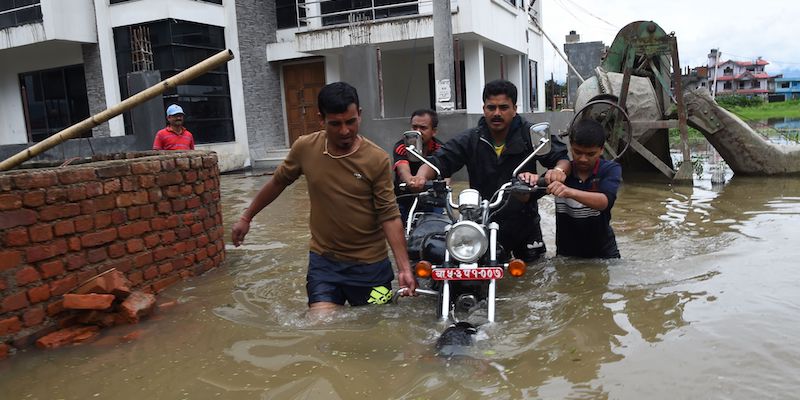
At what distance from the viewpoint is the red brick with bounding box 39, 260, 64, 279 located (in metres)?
3.51

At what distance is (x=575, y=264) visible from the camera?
4.46 m

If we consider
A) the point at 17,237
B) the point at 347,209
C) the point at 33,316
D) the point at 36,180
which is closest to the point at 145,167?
the point at 36,180

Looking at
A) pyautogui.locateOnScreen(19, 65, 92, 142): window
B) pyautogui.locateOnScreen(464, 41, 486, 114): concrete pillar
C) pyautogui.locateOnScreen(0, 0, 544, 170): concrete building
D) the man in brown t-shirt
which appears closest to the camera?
the man in brown t-shirt

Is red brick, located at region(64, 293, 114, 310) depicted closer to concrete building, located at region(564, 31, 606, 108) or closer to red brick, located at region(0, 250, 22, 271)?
red brick, located at region(0, 250, 22, 271)

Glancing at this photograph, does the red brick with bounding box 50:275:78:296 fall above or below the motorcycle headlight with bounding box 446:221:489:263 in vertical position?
below

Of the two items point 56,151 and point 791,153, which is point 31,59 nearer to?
point 56,151

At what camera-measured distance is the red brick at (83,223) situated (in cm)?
374

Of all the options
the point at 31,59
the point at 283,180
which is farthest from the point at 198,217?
the point at 31,59

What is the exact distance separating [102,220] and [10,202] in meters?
0.64

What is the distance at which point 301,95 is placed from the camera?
1750cm

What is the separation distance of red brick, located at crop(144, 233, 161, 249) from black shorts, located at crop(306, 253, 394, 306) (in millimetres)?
1446

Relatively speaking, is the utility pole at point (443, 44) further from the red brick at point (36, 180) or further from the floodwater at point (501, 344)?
the red brick at point (36, 180)

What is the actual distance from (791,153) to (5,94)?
21038 millimetres

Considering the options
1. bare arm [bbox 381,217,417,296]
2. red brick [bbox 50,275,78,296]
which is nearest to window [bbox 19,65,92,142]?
red brick [bbox 50,275,78,296]
